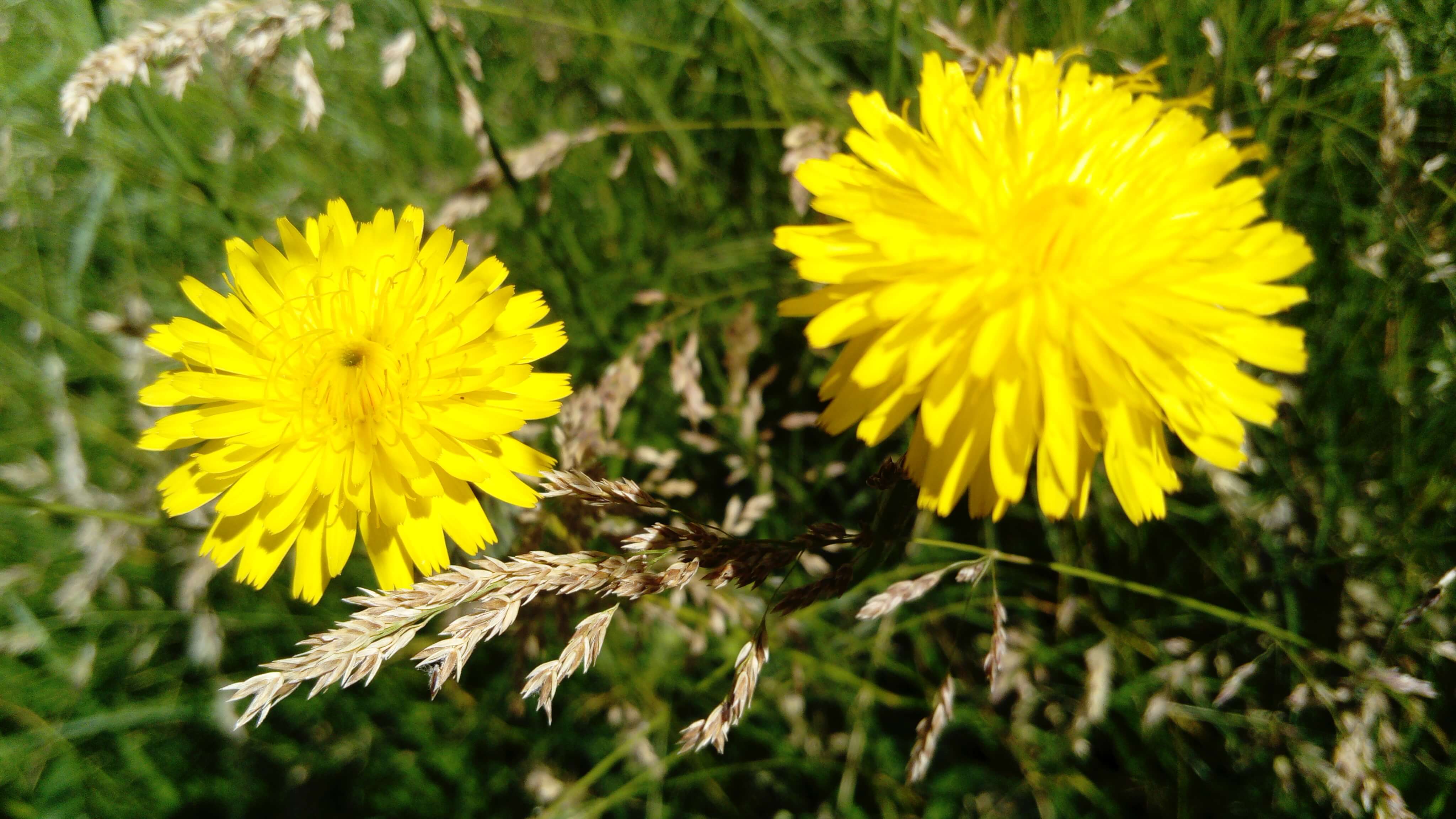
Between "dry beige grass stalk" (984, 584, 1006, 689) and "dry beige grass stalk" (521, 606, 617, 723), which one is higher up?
"dry beige grass stalk" (521, 606, 617, 723)

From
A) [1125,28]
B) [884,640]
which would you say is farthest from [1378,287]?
[884,640]

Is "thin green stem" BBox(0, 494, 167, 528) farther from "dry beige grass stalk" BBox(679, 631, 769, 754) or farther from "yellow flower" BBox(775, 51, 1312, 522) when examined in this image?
"yellow flower" BBox(775, 51, 1312, 522)

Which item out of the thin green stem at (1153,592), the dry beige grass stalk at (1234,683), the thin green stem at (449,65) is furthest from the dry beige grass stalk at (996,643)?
the thin green stem at (449,65)

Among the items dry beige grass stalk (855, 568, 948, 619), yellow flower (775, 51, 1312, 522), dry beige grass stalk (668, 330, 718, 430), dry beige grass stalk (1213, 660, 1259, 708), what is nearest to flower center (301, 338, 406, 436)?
dry beige grass stalk (668, 330, 718, 430)

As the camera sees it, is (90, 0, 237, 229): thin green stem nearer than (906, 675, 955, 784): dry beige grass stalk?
No

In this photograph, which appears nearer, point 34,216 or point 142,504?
point 142,504

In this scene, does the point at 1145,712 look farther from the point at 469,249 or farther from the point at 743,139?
the point at 469,249
